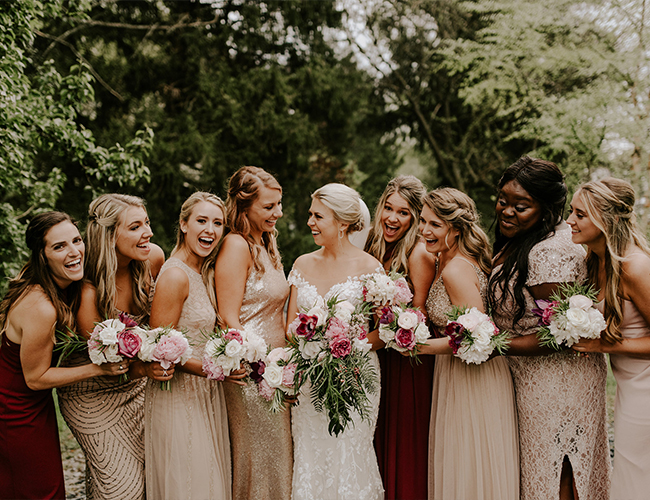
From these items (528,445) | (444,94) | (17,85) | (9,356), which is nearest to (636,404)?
(528,445)

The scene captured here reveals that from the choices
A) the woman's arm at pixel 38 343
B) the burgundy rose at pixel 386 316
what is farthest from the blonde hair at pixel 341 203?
the woman's arm at pixel 38 343

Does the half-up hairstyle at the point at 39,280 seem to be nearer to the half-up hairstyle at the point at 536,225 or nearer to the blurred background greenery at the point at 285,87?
the half-up hairstyle at the point at 536,225

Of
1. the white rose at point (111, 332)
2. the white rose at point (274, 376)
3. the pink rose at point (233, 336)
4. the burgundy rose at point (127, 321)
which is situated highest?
the burgundy rose at point (127, 321)

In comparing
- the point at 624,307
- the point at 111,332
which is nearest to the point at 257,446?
the point at 111,332

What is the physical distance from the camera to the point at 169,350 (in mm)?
3570

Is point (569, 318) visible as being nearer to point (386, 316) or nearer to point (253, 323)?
point (386, 316)

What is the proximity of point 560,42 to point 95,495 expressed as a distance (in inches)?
527

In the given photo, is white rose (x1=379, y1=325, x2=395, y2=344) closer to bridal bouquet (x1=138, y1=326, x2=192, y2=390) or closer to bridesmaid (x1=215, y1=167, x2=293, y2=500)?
bridesmaid (x1=215, y1=167, x2=293, y2=500)

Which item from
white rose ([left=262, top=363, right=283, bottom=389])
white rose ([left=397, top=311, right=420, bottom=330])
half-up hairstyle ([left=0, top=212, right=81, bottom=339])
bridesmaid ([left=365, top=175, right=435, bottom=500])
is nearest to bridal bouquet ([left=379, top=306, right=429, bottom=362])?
white rose ([left=397, top=311, right=420, bottom=330])

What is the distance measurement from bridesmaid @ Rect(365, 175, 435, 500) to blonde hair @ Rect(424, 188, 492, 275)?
1.48 ft

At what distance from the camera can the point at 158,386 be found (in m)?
3.96

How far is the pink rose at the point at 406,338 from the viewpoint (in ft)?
12.5

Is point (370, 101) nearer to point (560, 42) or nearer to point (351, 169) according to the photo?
point (351, 169)

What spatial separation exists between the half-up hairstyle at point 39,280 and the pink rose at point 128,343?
1.54 feet
